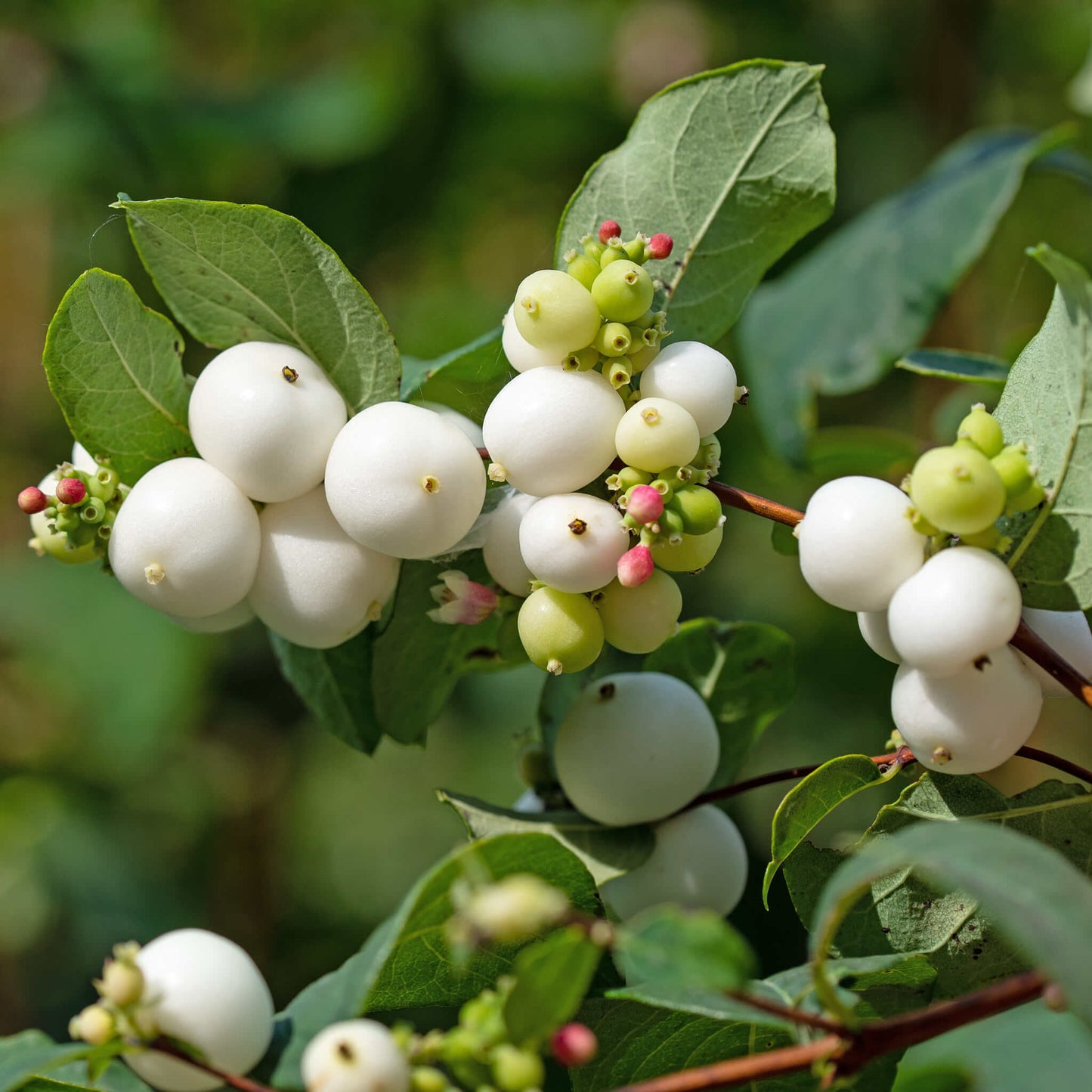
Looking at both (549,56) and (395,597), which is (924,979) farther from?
(549,56)

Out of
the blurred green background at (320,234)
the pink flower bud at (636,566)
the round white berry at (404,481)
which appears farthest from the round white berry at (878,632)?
the blurred green background at (320,234)

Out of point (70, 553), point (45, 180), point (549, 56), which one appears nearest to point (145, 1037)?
point (70, 553)

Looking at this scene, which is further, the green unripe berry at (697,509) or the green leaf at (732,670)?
the green leaf at (732,670)

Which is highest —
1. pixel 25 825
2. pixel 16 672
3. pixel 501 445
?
pixel 501 445

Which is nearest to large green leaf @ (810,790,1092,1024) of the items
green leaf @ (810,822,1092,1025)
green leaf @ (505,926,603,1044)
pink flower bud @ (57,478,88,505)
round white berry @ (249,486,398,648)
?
green leaf @ (810,822,1092,1025)

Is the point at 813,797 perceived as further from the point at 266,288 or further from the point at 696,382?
the point at 266,288

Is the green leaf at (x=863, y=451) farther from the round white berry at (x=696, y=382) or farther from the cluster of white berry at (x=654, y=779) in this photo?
the cluster of white berry at (x=654, y=779)

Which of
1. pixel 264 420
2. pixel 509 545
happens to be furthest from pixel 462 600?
pixel 264 420
